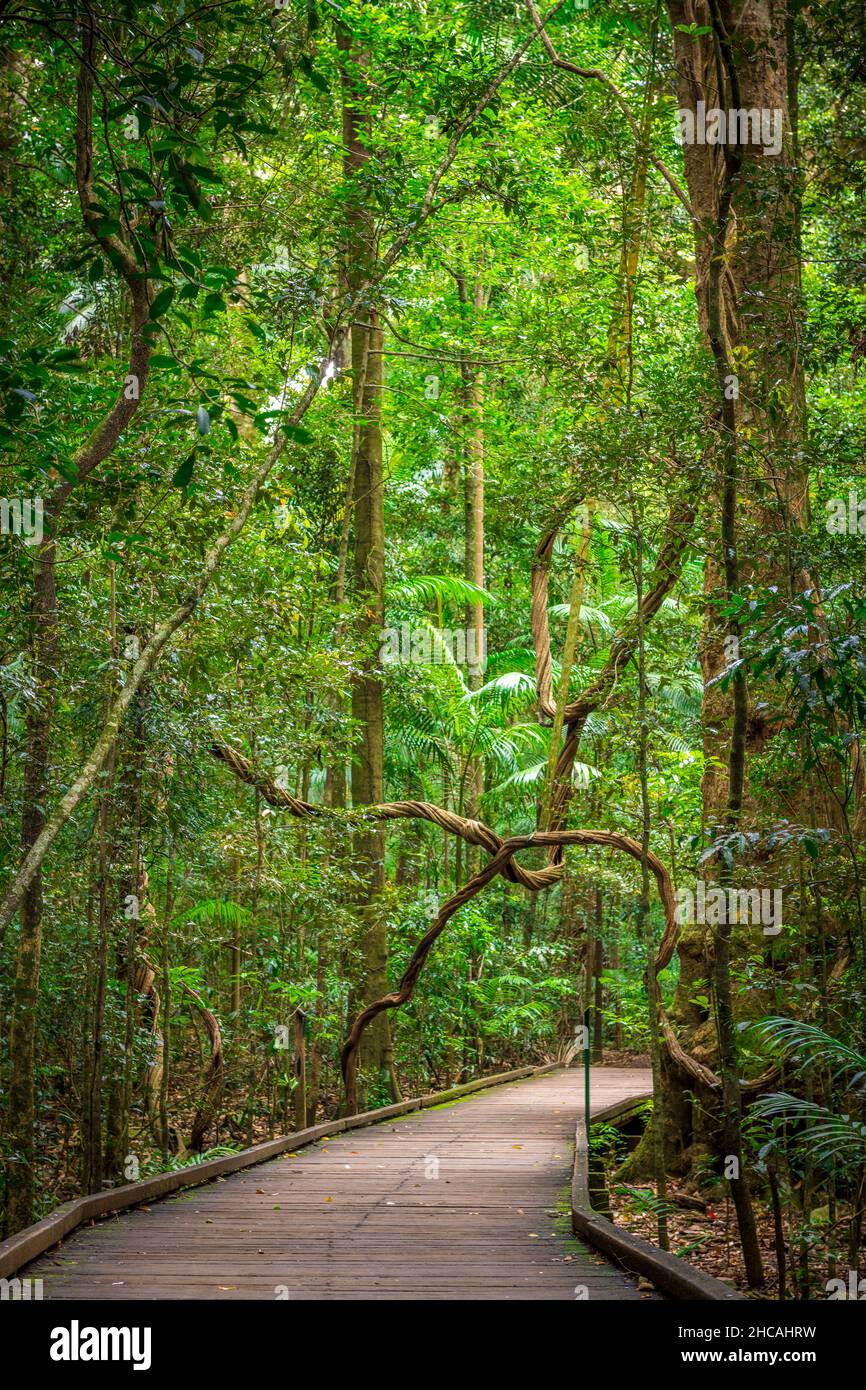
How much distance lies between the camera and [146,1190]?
646cm

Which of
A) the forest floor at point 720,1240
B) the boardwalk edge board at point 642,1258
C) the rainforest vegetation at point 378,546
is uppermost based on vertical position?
the rainforest vegetation at point 378,546

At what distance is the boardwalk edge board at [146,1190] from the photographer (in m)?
4.76

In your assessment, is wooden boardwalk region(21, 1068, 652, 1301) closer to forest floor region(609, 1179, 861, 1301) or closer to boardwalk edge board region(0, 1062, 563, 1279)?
boardwalk edge board region(0, 1062, 563, 1279)

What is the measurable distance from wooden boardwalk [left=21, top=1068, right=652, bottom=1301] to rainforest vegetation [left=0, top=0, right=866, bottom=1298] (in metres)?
0.67

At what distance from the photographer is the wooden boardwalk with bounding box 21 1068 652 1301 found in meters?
4.59

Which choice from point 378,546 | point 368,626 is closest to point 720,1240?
point 368,626

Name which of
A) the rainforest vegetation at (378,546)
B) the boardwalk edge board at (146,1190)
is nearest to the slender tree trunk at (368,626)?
the rainforest vegetation at (378,546)

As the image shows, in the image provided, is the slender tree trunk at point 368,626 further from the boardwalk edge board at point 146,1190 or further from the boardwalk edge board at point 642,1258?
the boardwalk edge board at point 642,1258

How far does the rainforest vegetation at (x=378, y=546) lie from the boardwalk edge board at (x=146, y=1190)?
0.34 meters

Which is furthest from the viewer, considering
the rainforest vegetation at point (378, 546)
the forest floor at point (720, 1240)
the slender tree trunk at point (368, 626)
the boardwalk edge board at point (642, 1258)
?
the slender tree trunk at point (368, 626)

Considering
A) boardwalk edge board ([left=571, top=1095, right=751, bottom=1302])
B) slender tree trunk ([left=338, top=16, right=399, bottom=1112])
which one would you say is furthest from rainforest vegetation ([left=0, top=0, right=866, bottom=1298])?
boardwalk edge board ([left=571, top=1095, right=751, bottom=1302])

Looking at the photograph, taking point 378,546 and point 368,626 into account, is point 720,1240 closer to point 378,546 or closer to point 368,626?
point 368,626

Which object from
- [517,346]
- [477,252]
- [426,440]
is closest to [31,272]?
[517,346]

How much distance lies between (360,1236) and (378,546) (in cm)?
764
